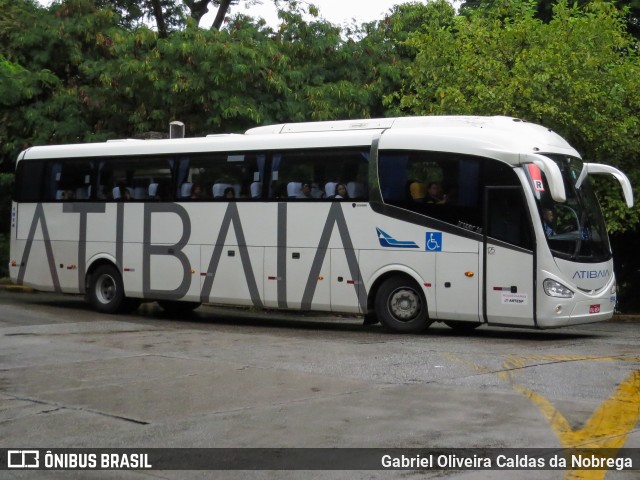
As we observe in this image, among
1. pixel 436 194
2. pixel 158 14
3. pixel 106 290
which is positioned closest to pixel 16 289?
pixel 106 290

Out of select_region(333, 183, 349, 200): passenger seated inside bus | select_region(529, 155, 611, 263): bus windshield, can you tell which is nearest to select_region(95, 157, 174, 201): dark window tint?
select_region(333, 183, 349, 200): passenger seated inside bus

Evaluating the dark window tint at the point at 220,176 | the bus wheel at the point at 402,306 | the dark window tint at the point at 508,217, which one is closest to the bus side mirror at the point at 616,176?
the dark window tint at the point at 508,217

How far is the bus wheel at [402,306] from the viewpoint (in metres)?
16.9

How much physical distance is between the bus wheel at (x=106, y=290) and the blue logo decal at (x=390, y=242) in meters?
6.06

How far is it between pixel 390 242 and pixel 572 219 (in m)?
2.81

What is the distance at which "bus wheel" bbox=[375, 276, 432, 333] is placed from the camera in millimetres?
16922

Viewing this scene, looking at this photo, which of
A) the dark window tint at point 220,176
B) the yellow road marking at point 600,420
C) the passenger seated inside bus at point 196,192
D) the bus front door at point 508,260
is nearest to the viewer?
the yellow road marking at point 600,420

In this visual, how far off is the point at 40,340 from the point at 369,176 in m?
5.62

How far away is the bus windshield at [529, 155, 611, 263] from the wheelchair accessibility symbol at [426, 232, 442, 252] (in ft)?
5.39

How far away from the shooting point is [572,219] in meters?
16.1

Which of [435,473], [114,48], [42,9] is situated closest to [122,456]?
[435,473]

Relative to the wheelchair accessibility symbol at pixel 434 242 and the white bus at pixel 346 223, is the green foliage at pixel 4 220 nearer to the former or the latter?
the white bus at pixel 346 223

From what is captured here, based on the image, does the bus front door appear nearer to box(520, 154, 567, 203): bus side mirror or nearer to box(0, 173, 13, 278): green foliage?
box(520, 154, 567, 203): bus side mirror

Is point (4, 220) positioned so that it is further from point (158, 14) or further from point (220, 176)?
point (220, 176)
